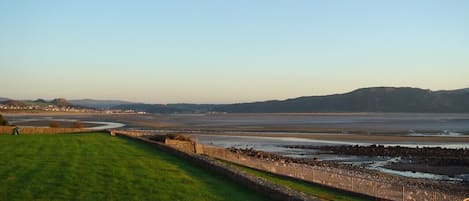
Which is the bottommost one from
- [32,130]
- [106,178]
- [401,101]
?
[106,178]

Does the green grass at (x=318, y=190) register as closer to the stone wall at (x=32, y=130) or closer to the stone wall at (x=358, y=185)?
the stone wall at (x=358, y=185)

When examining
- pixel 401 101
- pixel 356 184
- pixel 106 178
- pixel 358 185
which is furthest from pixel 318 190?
pixel 401 101

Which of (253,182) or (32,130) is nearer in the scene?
(253,182)

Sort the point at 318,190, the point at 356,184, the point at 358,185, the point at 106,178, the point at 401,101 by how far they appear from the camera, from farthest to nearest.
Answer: the point at 401,101 → the point at 356,184 → the point at 358,185 → the point at 318,190 → the point at 106,178

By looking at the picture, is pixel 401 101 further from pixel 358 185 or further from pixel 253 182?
pixel 253 182

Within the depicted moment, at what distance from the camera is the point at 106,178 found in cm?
1500

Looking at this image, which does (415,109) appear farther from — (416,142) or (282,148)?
(282,148)

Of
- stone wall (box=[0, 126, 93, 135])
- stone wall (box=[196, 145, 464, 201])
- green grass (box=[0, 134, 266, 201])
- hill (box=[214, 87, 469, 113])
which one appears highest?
hill (box=[214, 87, 469, 113])

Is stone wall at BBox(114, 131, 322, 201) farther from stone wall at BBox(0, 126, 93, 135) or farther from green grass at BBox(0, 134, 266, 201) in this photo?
stone wall at BBox(0, 126, 93, 135)

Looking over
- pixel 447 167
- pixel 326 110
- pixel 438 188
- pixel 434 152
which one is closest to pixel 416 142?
pixel 434 152

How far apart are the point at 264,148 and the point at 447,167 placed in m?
15.3

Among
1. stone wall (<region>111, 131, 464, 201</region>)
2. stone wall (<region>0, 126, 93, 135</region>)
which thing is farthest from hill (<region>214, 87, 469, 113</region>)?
stone wall (<region>111, 131, 464, 201</region>)

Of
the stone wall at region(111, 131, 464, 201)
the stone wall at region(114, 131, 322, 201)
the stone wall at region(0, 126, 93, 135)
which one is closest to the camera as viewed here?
the stone wall at region(114, 131, 322, 201)

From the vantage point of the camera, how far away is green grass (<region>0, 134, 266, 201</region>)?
1256 centimetres
